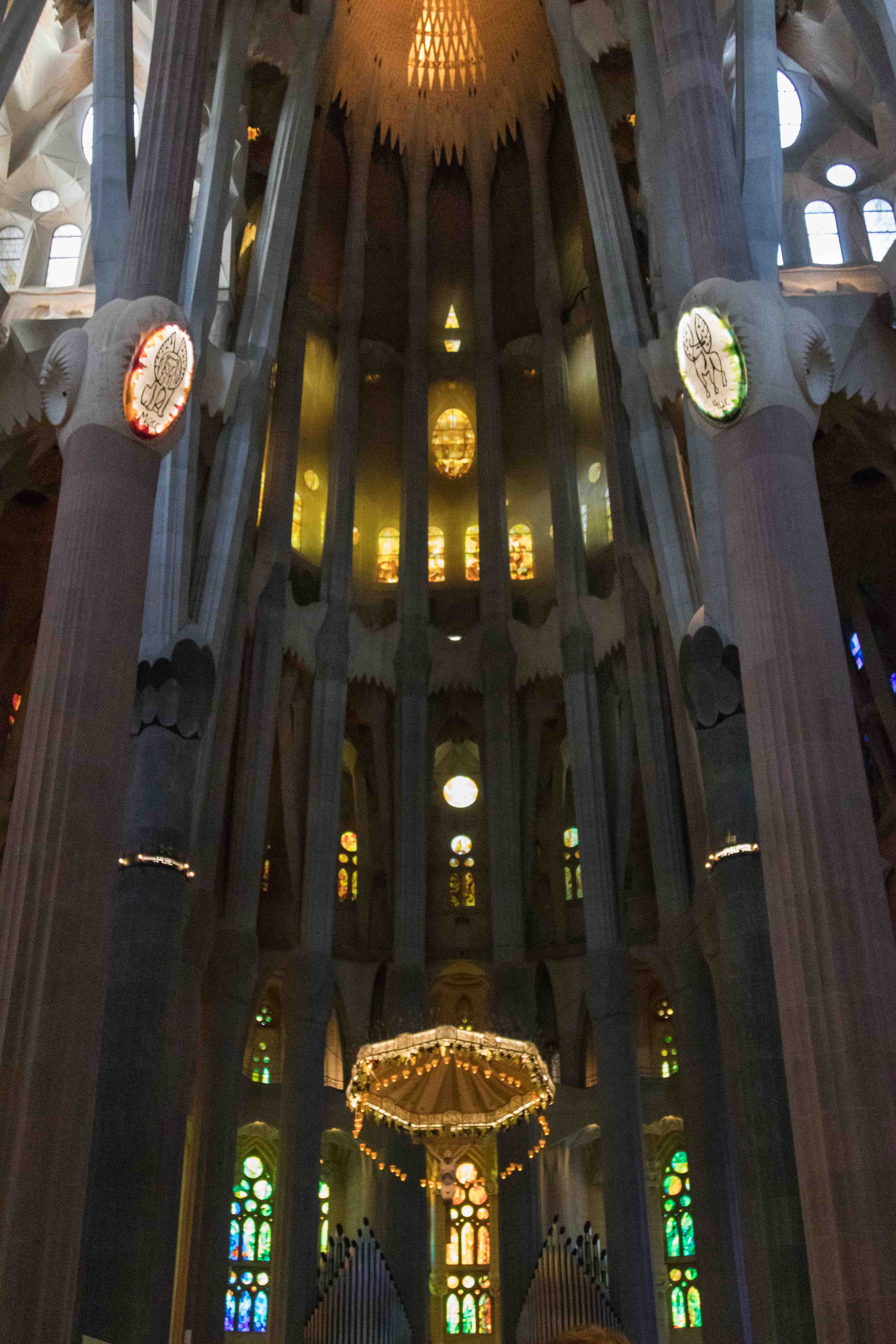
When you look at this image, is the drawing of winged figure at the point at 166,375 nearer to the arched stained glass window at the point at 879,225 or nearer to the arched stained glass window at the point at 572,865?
the arched stained glass window at the point at 879,225

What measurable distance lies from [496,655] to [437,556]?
3.95 m

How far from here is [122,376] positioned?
A: 12328 millimetres

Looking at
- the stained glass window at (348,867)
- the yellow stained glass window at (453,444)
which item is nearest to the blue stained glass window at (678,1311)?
the stained glass window at (348,867)

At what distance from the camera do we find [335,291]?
28.6m

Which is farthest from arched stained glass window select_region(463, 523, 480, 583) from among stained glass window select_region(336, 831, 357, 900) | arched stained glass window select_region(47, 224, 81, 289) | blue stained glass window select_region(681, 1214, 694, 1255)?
blue stained glass window select_region(681, 1214, 694, 1255)

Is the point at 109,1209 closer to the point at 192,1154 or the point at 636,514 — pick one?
the point at 192,1154

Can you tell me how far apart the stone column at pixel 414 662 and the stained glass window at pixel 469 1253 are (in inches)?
139

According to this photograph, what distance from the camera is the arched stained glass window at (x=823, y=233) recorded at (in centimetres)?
2117

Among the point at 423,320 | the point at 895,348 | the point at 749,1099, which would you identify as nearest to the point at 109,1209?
the point at 749,1099

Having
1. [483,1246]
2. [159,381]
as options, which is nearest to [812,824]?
[159,381]

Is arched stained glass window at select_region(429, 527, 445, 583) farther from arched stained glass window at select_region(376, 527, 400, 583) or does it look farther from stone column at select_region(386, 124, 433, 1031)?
stone column at select_region(386, 124, 433, 1031)

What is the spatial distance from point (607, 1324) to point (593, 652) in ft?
35.5

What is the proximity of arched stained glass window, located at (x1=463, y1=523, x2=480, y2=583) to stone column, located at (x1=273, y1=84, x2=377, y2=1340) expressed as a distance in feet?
9.75

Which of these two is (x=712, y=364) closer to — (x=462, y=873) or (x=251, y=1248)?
(x=462, y=873)
